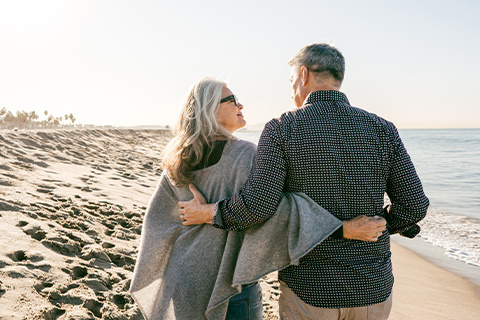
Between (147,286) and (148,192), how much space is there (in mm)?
5637

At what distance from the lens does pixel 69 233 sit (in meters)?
3.97

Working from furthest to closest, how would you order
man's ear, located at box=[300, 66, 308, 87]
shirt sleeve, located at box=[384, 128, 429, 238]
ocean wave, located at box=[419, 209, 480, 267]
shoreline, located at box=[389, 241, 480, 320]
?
ocean wave, located at box=[419, 209, 480, 267]
shoreline, located at box=[389, 241, 480, 320]
man's ear, located at box=[300, 66, 308, 87]
shirt sleeve, located at box=[384, 128, 429, 238]

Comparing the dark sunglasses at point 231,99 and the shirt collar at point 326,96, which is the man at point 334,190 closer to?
the shirt collar at point 326,96

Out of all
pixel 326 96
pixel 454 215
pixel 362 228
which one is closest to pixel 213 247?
pixel 362 228

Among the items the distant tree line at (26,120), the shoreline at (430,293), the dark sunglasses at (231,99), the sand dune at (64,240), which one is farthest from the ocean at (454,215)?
the distant tree line at (26,120)

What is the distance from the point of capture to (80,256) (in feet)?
11.8

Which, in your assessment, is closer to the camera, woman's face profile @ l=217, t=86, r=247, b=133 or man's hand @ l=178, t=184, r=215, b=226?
man's hand @ l=178, t=184, r=215, b=226

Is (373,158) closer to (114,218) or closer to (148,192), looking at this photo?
(114,218)

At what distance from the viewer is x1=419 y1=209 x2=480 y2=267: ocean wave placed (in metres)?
6.50

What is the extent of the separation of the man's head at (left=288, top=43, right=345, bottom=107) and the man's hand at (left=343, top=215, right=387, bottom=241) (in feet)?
2.17

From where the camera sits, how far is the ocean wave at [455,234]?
256 inches

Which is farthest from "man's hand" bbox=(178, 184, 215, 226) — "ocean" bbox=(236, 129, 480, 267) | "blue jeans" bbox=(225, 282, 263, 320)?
"ocean" bbox=(236, 129, 480, 267)

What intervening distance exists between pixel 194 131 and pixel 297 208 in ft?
2.28

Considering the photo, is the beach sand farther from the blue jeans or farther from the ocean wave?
the blue jeans
